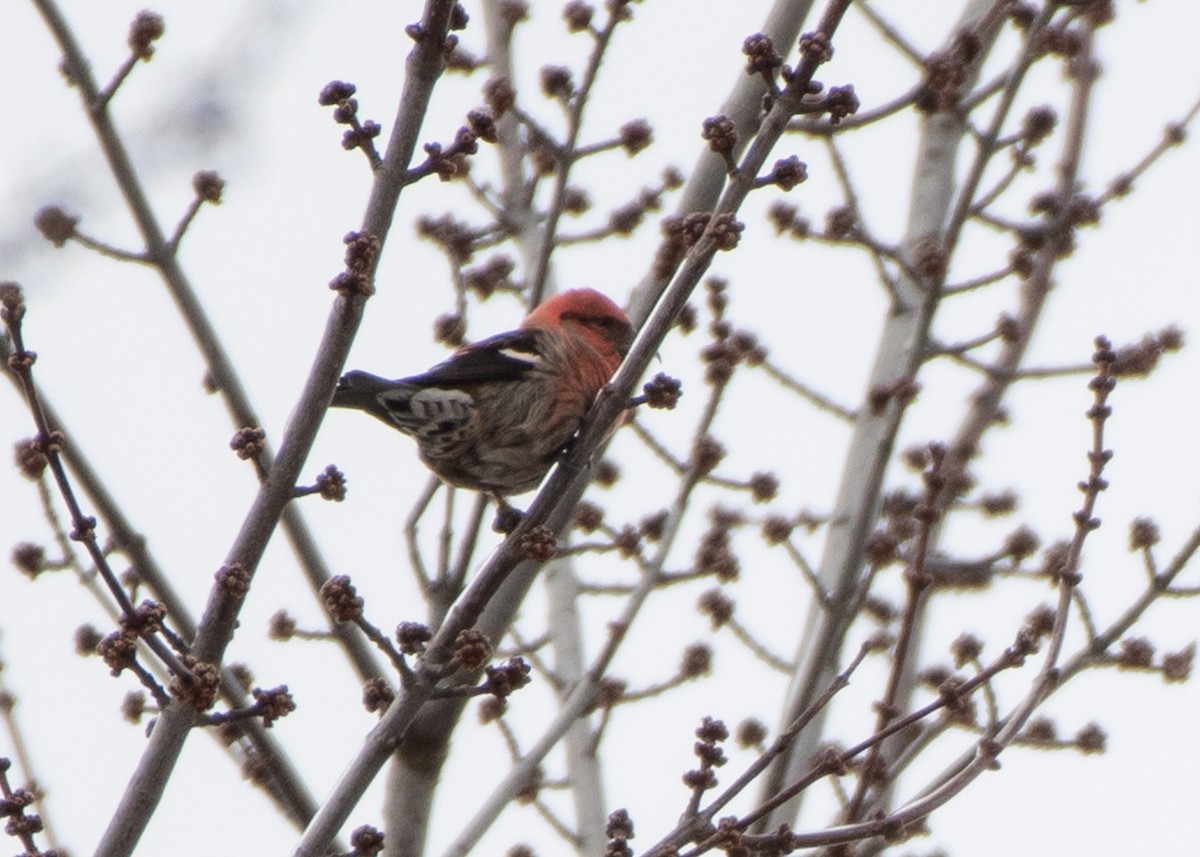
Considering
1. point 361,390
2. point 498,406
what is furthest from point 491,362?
point 361,390

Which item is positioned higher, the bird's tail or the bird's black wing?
the bird's black wing

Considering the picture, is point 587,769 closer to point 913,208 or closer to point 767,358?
point 767,358

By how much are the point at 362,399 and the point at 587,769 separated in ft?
4.99

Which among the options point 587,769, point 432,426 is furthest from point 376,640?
point 587,769

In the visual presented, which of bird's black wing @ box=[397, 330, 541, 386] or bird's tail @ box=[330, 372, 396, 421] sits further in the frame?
bird's black wing @ box=[397, 330, 541, 386]

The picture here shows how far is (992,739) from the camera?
11.0 feet

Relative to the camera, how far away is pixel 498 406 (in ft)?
17.2

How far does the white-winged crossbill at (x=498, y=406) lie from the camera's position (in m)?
5.04

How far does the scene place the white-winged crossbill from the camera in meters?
5.04

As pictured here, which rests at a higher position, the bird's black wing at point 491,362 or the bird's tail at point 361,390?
the bird's black wing at point 491,362

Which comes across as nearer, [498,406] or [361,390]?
[361,390]

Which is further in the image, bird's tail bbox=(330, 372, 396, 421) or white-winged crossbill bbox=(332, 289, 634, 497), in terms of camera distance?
white-winged crossbill bbox=(332, 289, 634, 497)

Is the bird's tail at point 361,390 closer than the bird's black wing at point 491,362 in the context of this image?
Yes

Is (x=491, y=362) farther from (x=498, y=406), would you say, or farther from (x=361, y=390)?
→ (x=361, y=390)
